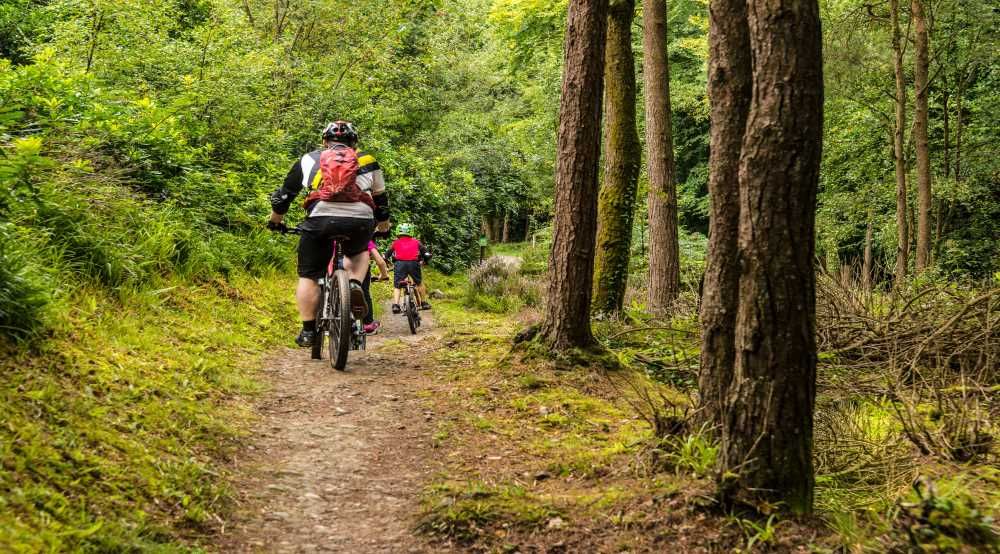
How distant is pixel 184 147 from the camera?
9102mm

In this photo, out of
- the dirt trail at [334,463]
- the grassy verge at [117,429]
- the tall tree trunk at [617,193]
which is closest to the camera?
the grassy verge at [117,429]

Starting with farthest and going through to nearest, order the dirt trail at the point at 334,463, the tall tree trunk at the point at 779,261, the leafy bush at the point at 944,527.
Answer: the dirt trail at the point at 334,463 < the tall tree trunk at the point at 779,261 < the leafy bush at the point at 944,527

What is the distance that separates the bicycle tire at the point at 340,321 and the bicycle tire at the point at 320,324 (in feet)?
0.43

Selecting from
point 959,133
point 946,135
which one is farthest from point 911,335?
point 959,133

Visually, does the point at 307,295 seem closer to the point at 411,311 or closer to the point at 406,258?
the point at 411,311

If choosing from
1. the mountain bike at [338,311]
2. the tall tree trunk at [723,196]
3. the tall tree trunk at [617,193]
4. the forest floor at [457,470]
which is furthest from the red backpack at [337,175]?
the tall tree trunk at [723,196]

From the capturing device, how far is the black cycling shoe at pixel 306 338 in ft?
24.8

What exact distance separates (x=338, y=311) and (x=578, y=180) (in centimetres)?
260

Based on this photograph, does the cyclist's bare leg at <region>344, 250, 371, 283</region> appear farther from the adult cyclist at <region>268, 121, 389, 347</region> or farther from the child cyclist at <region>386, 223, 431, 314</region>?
the child cyclist at <region>386, 223, 431, 314</region>

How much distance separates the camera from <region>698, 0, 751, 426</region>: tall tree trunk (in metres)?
3.82

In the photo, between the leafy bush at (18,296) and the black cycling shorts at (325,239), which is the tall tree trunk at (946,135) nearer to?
the black cycling shorts at (325,239)

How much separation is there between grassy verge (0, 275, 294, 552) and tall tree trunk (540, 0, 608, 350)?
2802mm

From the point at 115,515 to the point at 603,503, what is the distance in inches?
89.9

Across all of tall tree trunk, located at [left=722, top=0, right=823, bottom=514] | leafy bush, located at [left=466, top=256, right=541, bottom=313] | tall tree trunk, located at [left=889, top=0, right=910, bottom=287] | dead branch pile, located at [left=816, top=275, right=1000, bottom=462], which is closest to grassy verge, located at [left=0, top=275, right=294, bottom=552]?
tall tree trunk, located at [left=722, top=0, right=823, bottom=514]
